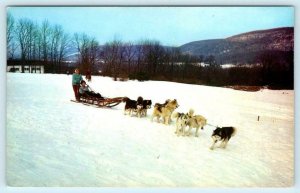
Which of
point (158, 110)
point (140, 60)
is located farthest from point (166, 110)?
point (140, 60)

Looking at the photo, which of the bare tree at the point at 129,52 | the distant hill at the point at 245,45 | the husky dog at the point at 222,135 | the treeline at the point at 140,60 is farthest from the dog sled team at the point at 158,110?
the distant hill at the point at 245,45

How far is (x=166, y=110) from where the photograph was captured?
2.74 m

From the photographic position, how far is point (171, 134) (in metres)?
2.72

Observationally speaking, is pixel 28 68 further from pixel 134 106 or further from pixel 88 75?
pixel 134 106

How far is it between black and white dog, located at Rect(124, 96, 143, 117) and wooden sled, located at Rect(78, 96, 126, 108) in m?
0.04

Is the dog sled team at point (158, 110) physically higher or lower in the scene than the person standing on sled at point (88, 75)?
lower

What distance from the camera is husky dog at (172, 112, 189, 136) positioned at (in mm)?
2721

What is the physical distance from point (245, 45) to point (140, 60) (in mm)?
555

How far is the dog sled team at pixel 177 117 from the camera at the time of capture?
2715 mm

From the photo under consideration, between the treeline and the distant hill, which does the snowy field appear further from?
the distant hill

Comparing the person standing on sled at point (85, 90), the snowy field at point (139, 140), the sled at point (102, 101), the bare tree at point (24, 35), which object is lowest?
the snowy field at point (139, 140)

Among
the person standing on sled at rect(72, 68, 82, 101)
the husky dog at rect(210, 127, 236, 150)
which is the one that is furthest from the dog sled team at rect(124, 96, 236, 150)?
the person standing on sled at rect(72, 68, 82, 101)

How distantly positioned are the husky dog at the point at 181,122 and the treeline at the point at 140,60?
0.19m

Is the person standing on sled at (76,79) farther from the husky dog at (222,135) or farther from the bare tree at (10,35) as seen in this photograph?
the husky dog at (222,135)
